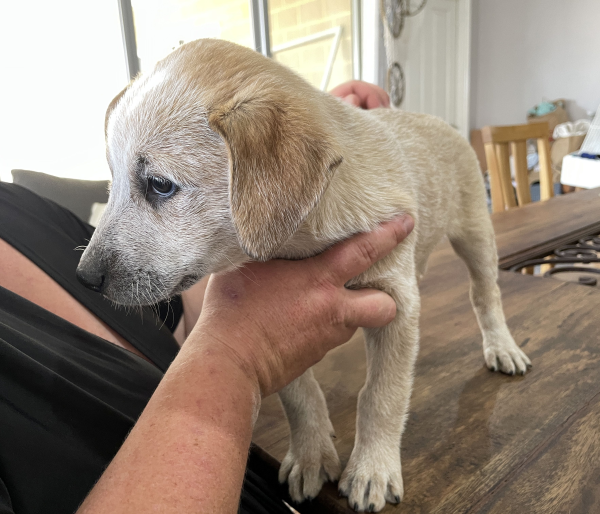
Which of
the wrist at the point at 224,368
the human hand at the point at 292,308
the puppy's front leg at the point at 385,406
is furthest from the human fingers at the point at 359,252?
the wrist at the point at 224,368

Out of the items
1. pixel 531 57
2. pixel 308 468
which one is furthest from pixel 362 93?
pixel 531 57

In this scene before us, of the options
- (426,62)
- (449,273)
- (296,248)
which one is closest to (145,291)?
(296,248)

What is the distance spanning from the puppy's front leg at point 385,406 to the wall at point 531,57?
827 centimetres

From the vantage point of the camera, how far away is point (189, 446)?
0.64m

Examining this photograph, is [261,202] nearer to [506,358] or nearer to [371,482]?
[371,482]

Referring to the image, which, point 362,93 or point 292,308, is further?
point 362,93

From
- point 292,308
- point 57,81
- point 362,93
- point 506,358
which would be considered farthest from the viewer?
point 57,81

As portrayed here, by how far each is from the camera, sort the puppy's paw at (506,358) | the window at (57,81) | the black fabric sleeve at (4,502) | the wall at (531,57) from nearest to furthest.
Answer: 1. the black fabric sleeve at (4,502)
2. the puppy's paw at (506,358)
3. the window at (57,81)
4. the wall at (531,57)

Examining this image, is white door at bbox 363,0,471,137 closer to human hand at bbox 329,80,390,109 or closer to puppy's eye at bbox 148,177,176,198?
human hand at bbox 329,80,390,109

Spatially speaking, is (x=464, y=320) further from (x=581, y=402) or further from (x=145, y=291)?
(x=145, y=291)

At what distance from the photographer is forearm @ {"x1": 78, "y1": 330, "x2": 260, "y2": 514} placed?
1.93 ft

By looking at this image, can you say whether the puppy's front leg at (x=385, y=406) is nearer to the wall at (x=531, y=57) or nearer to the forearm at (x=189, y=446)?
the forearm at (x=189, y=446)

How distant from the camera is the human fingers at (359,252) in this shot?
921mm

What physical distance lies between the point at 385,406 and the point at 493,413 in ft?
0.74
